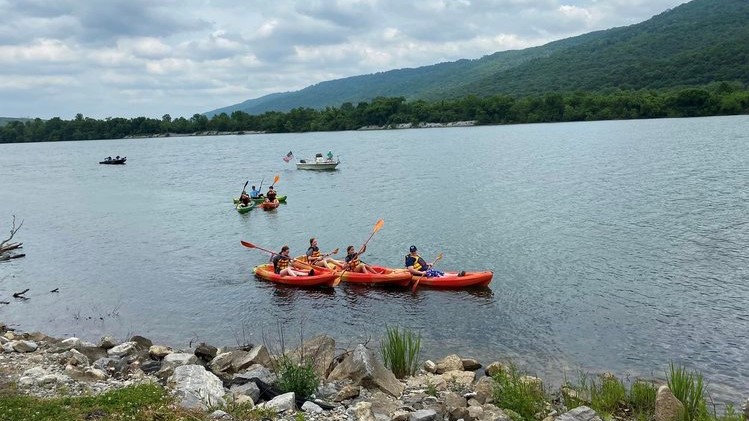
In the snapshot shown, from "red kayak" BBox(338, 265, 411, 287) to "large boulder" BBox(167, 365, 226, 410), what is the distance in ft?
36.6

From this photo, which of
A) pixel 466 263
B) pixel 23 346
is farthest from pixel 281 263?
pixel 23 346

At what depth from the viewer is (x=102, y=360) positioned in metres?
12.8

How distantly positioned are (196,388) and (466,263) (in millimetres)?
15797

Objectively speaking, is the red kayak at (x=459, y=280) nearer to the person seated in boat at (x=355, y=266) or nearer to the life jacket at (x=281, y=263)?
the person seated in boat at (x=355, y=266)

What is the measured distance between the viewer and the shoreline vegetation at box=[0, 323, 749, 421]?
8523mm

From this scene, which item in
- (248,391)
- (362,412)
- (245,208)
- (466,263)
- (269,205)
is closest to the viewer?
(362,412)

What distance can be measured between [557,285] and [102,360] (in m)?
14.1

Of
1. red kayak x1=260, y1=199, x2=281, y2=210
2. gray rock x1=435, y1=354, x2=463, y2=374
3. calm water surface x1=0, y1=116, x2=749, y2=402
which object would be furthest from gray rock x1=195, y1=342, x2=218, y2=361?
red kayak x1=260, y1=199, x2=281, y2=210

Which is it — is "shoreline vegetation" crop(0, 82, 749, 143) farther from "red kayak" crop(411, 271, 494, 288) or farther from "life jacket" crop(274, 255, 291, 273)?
"life jacket" crop(274, 255, 291, 273)

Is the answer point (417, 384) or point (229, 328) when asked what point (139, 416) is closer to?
point (417, 384)

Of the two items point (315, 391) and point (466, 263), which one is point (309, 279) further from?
point (315, 391)

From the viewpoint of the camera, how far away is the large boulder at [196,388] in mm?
8820

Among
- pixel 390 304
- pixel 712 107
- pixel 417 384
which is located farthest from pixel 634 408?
pixel 712 107

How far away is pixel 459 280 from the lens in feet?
66.4
